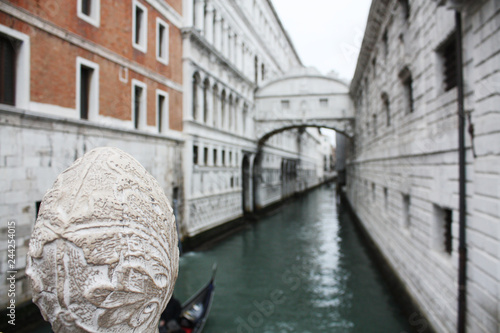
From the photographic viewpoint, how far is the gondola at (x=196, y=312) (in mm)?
5156

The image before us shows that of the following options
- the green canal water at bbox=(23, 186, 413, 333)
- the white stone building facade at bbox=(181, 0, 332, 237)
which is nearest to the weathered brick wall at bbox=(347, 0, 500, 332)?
the green canal water at bbox=(23, 186, 413, 333)

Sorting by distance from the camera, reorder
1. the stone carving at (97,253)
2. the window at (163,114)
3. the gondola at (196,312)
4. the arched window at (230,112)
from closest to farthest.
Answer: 1. the stone carving at (97,253)
2. the gondola at (196,312)
3. the window at (163,114)
4. the arched window at (230,112)

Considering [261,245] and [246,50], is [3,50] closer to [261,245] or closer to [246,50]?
[261,245]

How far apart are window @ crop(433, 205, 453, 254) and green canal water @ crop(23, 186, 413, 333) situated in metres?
1.57

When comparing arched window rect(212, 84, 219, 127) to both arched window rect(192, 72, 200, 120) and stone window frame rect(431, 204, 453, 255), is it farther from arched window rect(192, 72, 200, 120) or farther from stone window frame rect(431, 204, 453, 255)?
stone window frame rect(431, 204, 453, 255)

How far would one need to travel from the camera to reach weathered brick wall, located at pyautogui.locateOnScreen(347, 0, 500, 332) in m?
3.28

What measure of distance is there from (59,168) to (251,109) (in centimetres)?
1246

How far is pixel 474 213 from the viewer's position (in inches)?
144

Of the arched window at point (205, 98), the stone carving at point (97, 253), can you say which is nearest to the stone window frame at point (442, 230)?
the stone carving at point (97, 253)

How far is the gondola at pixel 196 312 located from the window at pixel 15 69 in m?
4.11

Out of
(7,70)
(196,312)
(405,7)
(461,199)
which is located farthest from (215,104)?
(461,199)

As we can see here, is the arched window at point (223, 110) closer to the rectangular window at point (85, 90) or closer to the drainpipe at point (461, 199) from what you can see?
the rectangular window at point (85, 90)

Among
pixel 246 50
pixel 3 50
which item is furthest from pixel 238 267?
pixel 246 50

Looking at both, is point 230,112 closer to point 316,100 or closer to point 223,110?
point 223,110
